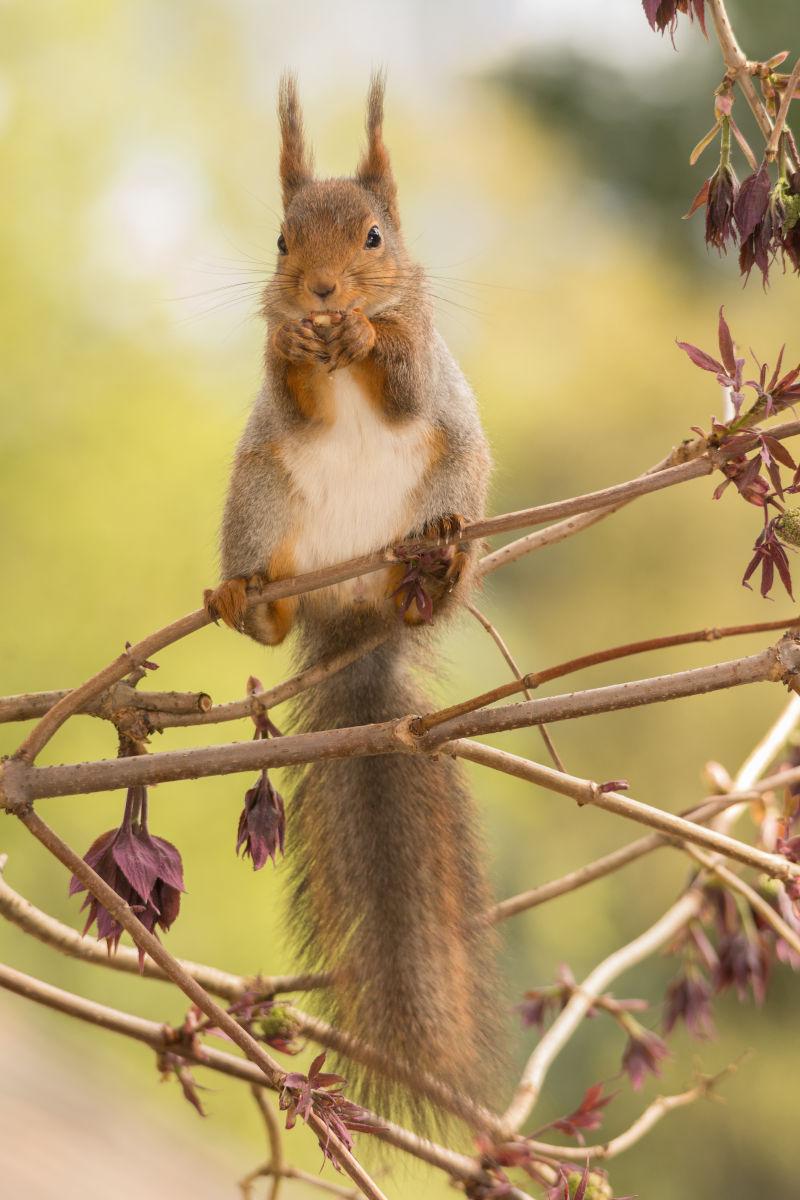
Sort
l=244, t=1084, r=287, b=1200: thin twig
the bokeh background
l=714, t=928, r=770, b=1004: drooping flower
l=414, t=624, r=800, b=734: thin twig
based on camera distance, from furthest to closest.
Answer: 1. the bokeh background
2. l=714, t=928, r=770, b=1004: drooping flower
3. l=244, t=1084, r=287, b=1200: thin twig
4. l=414, t=624, r=800, b=734: thin twig

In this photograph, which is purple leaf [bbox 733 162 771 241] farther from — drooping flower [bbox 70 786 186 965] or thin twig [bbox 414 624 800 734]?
drooping flower [bbox 70 786 186 965]

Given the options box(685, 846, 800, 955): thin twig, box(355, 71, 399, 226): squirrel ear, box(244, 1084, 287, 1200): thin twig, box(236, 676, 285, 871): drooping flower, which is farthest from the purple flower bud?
box(355, 71, 399, 226): squirrel ear

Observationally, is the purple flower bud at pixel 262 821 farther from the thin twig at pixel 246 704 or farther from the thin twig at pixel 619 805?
the thin twig at pixel 619 805

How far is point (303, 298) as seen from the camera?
1125 mm

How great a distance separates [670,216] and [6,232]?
14.4 feet

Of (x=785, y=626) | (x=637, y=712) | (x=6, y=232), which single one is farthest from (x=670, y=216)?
(x=785, y=626)

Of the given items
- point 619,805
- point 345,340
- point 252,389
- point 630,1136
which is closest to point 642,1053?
point 630,1136

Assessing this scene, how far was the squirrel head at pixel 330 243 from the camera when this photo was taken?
3.72 feet

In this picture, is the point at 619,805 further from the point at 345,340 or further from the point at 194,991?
the point at 345,340

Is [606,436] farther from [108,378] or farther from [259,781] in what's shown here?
[259,781]

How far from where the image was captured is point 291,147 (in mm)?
1256

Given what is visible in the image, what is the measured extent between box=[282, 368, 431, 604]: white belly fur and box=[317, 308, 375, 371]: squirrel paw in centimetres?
9

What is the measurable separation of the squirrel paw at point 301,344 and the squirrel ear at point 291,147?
0.78 feet

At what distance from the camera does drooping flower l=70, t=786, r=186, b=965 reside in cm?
77
